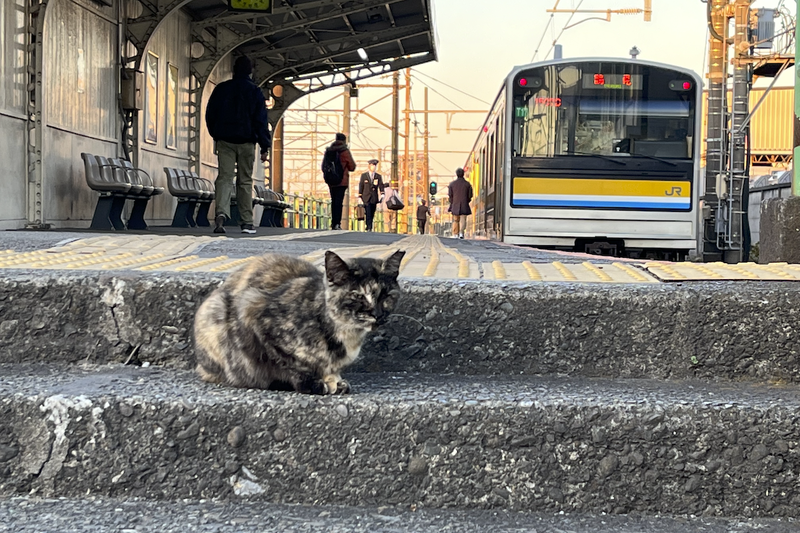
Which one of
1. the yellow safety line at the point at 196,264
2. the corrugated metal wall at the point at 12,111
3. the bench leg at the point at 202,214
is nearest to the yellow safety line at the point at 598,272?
the yellow safety line at the point at 196,264

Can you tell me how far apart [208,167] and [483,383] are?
17031 millimetres

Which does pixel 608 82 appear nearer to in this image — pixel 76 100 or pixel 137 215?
pixel 137 215

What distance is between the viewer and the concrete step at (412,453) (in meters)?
2.07

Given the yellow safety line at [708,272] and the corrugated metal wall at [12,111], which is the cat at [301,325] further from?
the corrugated metal wall at [12,111]

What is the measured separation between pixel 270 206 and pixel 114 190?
8.46 m

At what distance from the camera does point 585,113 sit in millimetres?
11375

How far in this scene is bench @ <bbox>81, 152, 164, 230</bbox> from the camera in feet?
36.7

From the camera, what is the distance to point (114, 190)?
1130 centimetres

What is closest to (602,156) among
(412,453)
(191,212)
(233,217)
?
(191,212)

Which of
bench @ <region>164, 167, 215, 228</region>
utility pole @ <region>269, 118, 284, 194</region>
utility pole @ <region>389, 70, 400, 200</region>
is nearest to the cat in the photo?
bench @ <region>164, 167, 215, 228</region>

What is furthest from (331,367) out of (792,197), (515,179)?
(515,179)

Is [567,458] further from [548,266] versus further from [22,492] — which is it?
[548,266]

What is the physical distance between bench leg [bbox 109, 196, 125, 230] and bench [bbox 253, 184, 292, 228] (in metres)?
5.83

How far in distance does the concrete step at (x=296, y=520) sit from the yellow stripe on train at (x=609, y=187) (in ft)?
30.9
